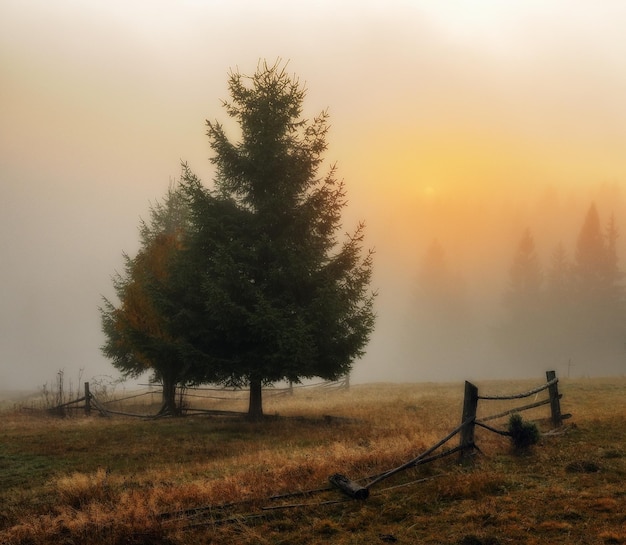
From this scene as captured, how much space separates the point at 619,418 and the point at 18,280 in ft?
742

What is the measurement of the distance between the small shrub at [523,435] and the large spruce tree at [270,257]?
734cm

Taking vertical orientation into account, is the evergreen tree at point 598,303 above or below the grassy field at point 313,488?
above

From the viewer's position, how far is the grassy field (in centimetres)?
665

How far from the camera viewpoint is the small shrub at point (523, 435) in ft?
34.3

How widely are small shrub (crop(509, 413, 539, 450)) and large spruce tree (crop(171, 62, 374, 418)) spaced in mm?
7343

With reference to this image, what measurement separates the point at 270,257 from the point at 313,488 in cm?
1085

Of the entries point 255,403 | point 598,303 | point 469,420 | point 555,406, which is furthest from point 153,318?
point 598,303

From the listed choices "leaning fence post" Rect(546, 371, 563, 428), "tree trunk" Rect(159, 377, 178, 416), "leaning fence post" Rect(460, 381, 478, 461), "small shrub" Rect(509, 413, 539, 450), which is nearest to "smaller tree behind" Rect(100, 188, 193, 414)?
"tree trunk" Rect(159, 377, 178, 416)

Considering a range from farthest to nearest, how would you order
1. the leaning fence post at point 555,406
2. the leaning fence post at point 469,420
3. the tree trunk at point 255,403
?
1. the tree trunk at point 255,403
2. the leaning fence post at point 555,406
3. the leaning fence post at point 469,420

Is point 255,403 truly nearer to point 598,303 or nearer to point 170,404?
point 170,404

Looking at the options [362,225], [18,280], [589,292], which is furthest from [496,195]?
[18,280]

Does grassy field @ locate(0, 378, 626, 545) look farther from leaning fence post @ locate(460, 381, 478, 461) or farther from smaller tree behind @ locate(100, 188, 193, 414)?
smaller tree behind @ locate(100, 188, 193, 414)

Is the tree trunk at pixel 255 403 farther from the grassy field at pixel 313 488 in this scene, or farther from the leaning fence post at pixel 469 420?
the leaning fence post at pixel 469 420

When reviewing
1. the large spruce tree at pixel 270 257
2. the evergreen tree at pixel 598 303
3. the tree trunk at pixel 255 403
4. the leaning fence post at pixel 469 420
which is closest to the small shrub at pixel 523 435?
the leaning fence post at pixel 469 420
